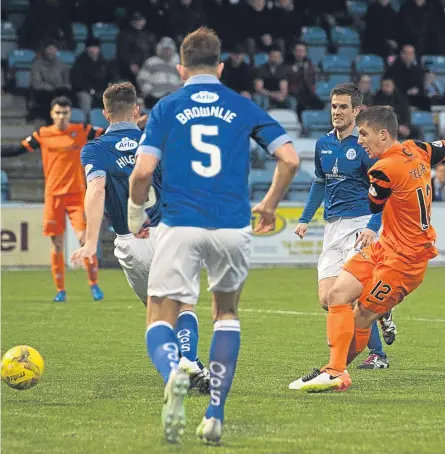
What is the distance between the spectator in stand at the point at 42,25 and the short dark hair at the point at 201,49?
640 inches

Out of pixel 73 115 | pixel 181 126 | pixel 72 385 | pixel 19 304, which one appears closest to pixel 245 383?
pixel 72 385

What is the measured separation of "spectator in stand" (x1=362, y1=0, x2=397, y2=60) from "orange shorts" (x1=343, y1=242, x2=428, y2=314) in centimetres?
1774

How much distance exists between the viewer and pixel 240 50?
22578mm

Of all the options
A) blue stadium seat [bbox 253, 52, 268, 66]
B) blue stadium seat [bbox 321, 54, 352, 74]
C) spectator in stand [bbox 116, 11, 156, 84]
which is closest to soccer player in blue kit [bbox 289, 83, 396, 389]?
spectator in stand [bbox 116, 11, 156, 84]

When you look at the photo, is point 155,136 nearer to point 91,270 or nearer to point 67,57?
point 91,270

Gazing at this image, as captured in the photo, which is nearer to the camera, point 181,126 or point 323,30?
point 181,126

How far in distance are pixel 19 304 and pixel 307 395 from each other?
724cm

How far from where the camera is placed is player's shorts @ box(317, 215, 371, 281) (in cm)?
895

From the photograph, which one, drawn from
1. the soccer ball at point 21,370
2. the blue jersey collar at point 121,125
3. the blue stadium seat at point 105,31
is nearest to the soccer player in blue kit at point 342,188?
the blue jersey collar at point 121,125

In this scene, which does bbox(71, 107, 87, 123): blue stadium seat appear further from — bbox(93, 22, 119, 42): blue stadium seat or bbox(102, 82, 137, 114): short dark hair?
bbox(102, 82, 137, 114): short dark hair

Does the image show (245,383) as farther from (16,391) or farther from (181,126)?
(181,126)

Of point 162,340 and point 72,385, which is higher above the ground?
point 162,340

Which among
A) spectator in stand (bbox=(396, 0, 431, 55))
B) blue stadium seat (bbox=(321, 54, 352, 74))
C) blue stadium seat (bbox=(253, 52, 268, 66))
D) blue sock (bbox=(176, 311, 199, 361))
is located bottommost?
blue stadium seat (bbox=(321, 54, 352, 74))

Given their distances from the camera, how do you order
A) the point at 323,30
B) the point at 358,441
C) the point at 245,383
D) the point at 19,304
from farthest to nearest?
1. the point at 323,30
2. the point at 19,304
3. the point at 245,383
4. the point at 358,441
